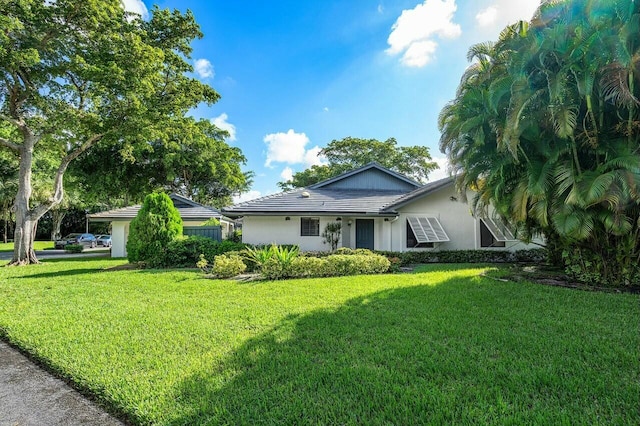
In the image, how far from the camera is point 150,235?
14.4m

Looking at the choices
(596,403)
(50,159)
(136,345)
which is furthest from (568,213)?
(50,159)

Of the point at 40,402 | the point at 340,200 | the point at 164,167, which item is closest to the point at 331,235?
the point at 340,200

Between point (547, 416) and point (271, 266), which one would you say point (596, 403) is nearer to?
point (547, 416)

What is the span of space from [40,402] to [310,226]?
1457cm

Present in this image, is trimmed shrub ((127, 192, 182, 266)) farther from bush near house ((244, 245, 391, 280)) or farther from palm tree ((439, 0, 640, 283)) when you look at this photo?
palm tree ((439, 0, 640, 283))

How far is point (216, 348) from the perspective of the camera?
4875 millimetres

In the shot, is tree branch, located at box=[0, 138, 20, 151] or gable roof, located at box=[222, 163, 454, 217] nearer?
gable roof, located at box=[222, 163, 454, 217]

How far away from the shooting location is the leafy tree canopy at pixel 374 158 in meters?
37.8

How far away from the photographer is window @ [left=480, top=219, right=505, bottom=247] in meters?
17.1

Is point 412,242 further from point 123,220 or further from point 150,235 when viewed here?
point 123,220

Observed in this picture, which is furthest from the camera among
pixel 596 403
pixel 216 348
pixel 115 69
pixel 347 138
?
pixel 347 138

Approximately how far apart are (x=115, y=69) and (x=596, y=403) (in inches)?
771

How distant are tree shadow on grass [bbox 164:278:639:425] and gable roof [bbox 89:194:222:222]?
18.4 meters

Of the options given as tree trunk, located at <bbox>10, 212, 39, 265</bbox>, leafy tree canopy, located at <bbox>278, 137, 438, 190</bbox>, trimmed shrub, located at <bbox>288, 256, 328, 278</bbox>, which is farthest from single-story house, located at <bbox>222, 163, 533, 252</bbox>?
leafy tree canopy, located at <bbox>278, 137, 438, 190</bbox>
